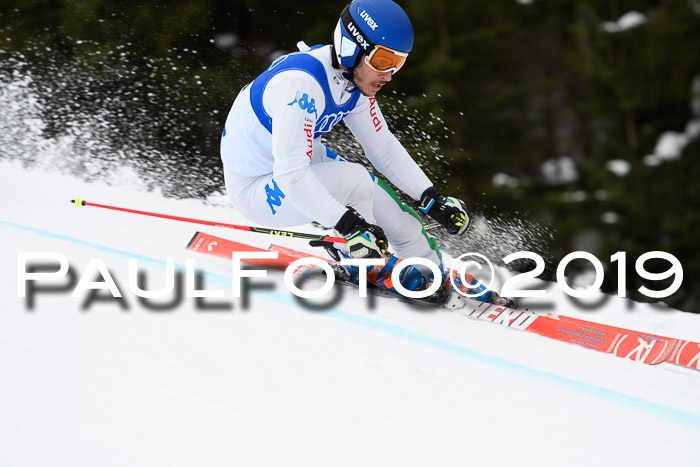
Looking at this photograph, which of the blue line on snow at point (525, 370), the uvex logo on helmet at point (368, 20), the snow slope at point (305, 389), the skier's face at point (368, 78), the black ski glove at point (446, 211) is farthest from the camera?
the black ski glove at point (446, 211)

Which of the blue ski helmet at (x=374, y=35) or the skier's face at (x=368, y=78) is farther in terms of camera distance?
the skier's face at (x=368, y=78)

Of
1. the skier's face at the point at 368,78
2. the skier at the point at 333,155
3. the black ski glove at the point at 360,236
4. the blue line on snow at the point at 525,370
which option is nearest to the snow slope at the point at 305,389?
the blue line on snow at the point at 525,370

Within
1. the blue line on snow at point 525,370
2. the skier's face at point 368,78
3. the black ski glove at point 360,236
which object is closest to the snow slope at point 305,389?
the blue line on snow at point 525,370

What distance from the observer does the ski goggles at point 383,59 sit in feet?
8.86

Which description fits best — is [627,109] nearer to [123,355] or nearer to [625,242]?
[625,242]

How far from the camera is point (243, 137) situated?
3033 millimetres

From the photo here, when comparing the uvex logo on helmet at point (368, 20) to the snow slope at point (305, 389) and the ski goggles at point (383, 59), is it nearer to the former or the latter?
the ski goggles at point (383, 59)

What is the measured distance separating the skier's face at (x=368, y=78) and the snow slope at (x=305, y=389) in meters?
0.94

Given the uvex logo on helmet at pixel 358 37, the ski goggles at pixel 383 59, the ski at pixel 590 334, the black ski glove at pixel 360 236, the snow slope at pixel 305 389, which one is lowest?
the snow slope at pixel 305 389

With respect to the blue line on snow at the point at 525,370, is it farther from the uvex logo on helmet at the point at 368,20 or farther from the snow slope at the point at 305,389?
the uvex logo on helmet at the point at 368,20

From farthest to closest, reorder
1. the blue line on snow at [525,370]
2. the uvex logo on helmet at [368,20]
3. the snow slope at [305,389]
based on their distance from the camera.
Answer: the uvex logo on helmet at [368,20], the blue line on snow at [525,370], the snow slope at [305,389]

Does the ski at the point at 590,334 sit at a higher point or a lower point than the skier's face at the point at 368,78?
lower

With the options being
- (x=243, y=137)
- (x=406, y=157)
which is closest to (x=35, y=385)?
(x=243, y=137)

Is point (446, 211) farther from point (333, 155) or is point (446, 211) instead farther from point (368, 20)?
point (368, 20)
